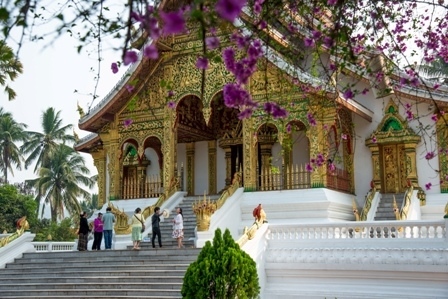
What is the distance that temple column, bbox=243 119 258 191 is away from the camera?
14.6 m

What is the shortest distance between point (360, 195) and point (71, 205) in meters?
26.8

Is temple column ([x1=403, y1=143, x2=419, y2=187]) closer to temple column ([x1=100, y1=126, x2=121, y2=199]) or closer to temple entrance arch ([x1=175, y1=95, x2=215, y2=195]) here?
temple entrance arch ([x1=175, y1=95, x2=215, y2=195])

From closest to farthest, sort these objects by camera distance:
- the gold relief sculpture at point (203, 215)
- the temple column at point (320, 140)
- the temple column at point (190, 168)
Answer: the gold relief sculpture at point (203, 215)
the temple column at point (320, 140)
the temple column at point (190, 168)

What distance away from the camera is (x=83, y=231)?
561 inches

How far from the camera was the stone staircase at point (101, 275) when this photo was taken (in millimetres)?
10672

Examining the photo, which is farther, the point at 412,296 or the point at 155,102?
the point at 155,102

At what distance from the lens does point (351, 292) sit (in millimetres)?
10117

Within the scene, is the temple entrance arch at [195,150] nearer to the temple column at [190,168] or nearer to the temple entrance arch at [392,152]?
the temple column at [190,168]

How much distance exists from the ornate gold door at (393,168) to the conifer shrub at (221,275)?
7446 mm

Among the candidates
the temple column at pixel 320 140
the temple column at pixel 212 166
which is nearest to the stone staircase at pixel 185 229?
the temple column at pixel 212 166

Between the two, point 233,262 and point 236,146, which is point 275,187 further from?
point 233,262

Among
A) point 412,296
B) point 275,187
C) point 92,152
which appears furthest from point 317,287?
point 92,152

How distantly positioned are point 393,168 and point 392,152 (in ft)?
1.29

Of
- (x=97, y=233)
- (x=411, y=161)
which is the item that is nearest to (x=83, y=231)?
(x=97, y=233)
